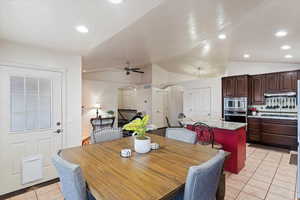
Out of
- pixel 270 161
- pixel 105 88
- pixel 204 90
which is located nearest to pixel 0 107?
pixel 105 88

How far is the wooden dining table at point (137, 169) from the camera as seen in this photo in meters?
0.98

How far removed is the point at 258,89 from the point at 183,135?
4022 mm

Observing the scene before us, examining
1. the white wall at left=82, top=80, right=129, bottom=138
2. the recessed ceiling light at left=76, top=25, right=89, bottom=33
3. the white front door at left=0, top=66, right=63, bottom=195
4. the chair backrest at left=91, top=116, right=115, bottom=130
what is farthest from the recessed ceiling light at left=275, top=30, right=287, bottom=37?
the white wall at left=82, top=80, right=129, bottom=138

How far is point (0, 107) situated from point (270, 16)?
4399 millimetres

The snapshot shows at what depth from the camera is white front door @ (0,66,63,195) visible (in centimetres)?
234

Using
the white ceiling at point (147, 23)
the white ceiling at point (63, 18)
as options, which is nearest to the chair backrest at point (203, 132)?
the white ceiling at point (147, 23)

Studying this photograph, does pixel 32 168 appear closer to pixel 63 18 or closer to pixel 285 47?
pixel 63 18

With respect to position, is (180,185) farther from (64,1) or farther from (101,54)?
(101,54)

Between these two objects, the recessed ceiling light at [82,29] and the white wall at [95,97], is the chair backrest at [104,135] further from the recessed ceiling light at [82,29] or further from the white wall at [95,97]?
the white wall at [95,97]

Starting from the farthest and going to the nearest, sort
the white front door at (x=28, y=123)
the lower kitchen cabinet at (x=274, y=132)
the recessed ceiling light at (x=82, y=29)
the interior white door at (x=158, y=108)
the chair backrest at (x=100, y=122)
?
the interior white door at (x=158, y=108), the chair backrest at (x=100, y=122), the lower kitchen cabinet at (x=274, y=132), the white front door at (x=28, y=123), the recessed ceiling light at (x=82, y=29)

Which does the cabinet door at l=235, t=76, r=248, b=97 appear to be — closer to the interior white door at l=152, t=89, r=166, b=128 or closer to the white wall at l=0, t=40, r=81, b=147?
the interior white door at l=152, t=89, r=166, b=128

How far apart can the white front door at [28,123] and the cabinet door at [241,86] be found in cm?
505

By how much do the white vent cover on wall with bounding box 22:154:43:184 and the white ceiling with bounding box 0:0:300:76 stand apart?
1.83 metres

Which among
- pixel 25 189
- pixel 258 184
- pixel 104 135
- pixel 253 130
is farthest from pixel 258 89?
pixel 25 189
